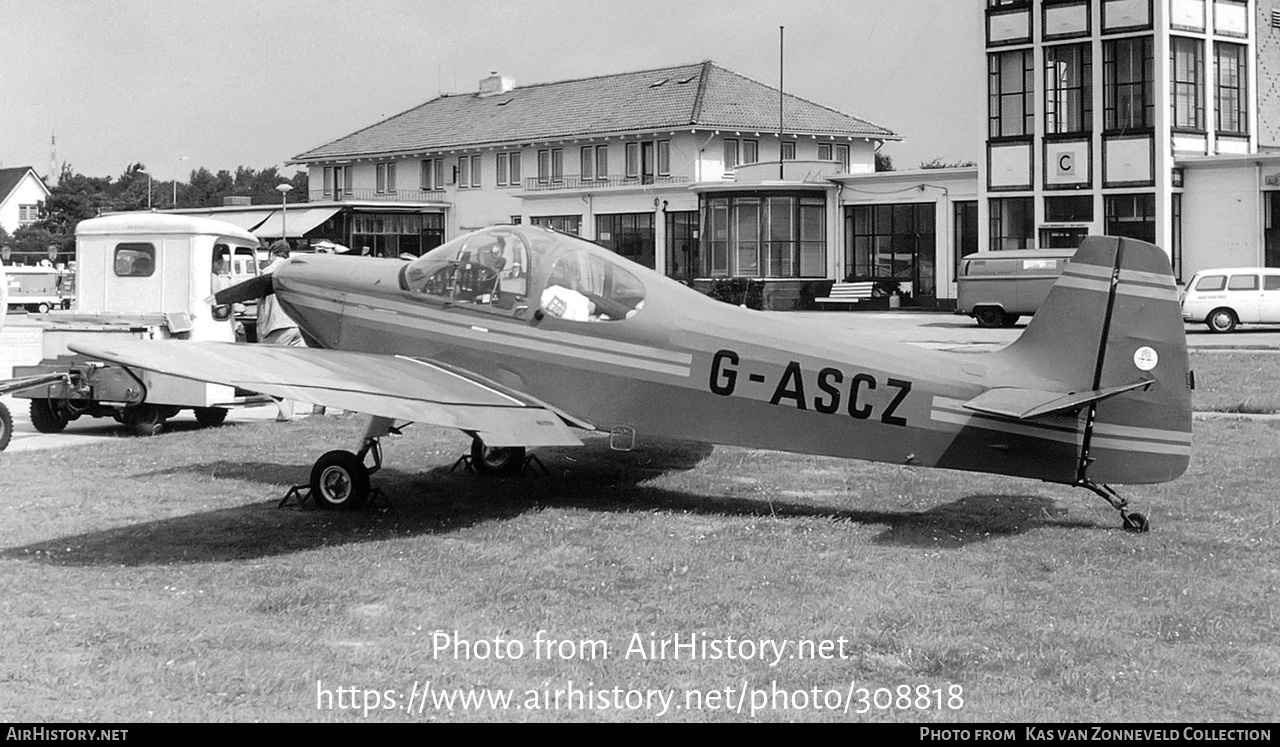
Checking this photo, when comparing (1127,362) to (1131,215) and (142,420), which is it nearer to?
(142,420)

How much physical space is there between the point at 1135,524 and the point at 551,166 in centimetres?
5803

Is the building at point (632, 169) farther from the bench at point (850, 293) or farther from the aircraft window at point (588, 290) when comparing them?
the aircraft window at point (588, 290)

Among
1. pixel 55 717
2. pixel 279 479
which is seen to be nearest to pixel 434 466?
pixel 279 479

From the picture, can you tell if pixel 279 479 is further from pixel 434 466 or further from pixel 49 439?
pixel 49 439

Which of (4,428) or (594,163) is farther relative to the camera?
(594,163)

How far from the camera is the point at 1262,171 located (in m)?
40.1

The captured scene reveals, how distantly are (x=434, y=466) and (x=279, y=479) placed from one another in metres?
1.51

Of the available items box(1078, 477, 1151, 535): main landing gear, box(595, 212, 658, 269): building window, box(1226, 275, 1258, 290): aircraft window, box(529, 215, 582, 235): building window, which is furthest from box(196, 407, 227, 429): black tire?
box(529, 215, 582, 235): building window

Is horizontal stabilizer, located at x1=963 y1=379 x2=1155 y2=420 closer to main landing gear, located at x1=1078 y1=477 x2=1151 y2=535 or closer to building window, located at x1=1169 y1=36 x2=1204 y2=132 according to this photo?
main landing gear, located at x1=1078 y1=477 x2=1151 y2=535

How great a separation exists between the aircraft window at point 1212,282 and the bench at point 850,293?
16885 mm

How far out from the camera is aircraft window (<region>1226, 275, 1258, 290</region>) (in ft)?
110

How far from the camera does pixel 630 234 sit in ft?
195

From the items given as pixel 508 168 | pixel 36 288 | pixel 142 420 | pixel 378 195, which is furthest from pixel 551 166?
pixel 142 420

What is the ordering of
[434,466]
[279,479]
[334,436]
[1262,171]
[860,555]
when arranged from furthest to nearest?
[1262,171]
[334,436]
[434,466]
[279,479]
[860,555]
